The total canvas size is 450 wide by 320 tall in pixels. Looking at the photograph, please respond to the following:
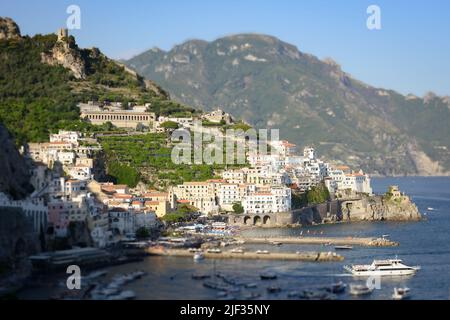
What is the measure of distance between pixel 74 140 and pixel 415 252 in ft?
101

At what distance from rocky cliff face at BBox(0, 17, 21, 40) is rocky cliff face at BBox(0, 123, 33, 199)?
4593 centimetres

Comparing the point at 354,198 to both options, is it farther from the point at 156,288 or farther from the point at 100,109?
the point at 156,288

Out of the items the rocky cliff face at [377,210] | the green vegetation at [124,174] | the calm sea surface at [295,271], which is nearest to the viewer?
the calm sea surface at [295,271]

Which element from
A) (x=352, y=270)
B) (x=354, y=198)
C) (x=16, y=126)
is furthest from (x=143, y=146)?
(x=352, y=270)

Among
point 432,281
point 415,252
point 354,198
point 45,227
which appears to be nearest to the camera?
point 432,281

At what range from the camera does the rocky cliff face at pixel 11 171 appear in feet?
170

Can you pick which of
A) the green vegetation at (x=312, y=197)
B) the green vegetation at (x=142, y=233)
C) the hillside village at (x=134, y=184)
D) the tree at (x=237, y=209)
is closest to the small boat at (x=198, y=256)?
the hillside village at (x=134, y=184)

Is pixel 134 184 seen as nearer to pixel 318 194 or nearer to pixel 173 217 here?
pixel 173 217

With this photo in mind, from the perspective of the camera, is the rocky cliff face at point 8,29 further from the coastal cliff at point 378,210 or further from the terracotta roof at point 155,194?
the coastal cliff at point 378,210

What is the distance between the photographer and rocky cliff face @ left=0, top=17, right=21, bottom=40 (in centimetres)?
9981

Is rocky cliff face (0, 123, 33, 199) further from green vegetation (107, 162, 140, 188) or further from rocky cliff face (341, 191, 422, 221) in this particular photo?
rocky cliff face (341, 191, 422, 221)

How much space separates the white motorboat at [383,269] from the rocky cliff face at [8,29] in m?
58.6

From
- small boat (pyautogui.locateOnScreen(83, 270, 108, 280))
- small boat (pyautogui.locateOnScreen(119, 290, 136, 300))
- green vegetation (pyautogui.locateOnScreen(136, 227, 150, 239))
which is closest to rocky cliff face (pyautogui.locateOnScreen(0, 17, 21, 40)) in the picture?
green vegetation (pyautogui.locateOnScreen(136, 227, 150, 239))

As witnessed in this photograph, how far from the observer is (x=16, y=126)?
7881 cm
